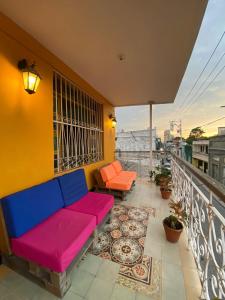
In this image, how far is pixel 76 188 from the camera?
249 centimetres

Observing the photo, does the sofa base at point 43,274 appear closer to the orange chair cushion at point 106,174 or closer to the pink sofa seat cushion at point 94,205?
the pink sofa seat cushion at point 94,205

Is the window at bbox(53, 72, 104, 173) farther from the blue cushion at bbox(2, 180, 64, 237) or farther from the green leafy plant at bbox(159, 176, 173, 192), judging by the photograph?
the green leafy plant at bbox(159, 176, 173, 192)

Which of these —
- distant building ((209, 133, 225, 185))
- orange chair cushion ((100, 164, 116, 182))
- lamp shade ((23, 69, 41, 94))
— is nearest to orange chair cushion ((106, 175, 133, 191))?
orange chair cushion ((100, 164, 116, 182))

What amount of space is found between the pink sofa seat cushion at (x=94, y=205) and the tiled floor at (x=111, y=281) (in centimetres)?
51

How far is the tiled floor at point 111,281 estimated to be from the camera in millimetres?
1305

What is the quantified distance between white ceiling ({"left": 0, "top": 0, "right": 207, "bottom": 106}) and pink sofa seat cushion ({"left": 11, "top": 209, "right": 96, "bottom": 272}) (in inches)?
→ 92.5

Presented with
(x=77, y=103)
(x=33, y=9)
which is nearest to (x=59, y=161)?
(x=77, y=103)

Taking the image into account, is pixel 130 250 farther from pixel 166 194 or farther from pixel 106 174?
pixel 166 194

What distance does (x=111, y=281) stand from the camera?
4.75 ft

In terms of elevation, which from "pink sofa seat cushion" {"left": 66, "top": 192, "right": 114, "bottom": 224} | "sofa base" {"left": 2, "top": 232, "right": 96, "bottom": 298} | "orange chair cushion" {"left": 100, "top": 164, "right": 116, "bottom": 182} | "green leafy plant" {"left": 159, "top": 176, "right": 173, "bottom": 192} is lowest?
"sofa base" {"left": 2, "top": 232, "right": 96, "bottom": 298}

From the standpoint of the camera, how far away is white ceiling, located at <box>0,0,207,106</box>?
139cm

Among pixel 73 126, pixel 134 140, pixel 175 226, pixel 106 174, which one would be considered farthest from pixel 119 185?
pixel 134 140

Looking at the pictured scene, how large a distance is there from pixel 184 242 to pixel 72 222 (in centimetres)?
167

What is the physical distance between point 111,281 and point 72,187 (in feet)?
4.54
